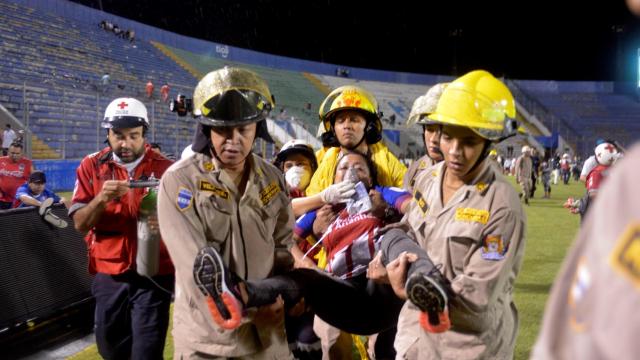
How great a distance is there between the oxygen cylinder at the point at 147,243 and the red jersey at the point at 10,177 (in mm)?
7295

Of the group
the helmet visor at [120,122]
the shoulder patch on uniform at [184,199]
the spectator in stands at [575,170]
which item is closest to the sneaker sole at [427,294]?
the shoulder patch on uniform at [184,199]

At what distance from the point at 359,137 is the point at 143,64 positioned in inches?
1233

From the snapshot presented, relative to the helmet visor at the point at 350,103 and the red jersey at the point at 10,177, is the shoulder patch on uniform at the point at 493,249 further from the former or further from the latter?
the red jersey at the point at 10,177

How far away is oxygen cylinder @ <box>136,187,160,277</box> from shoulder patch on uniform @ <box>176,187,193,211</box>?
1545mm

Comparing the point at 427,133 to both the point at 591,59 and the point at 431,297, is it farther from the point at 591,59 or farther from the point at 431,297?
the point at 591,59

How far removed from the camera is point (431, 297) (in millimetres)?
2086

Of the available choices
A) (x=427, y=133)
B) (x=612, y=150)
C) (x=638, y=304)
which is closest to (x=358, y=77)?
(x=612, y=150)

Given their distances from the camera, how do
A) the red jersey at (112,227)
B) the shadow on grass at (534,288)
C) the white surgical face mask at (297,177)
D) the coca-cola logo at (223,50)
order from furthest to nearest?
the coca-cola logo at (223,50) < the shadow on grass at (534,288) < the white surgical face mask at (297,177) < the red jersey at (112,227)

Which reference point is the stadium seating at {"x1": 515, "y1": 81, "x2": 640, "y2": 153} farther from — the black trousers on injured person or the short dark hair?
the black trousers on injured person

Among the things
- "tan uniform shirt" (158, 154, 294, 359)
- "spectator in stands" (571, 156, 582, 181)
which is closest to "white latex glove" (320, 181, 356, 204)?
"tan uniform shirt" (158, 154, 294, 359)

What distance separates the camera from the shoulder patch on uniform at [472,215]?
244 cm

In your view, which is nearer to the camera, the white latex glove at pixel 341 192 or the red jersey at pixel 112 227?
the white latex glove at pixel 341 192

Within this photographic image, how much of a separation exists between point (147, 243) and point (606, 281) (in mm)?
3440

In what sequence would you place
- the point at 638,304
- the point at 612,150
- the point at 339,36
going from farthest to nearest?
the point at 339,36
the point at 612,150
the point at 638,304
